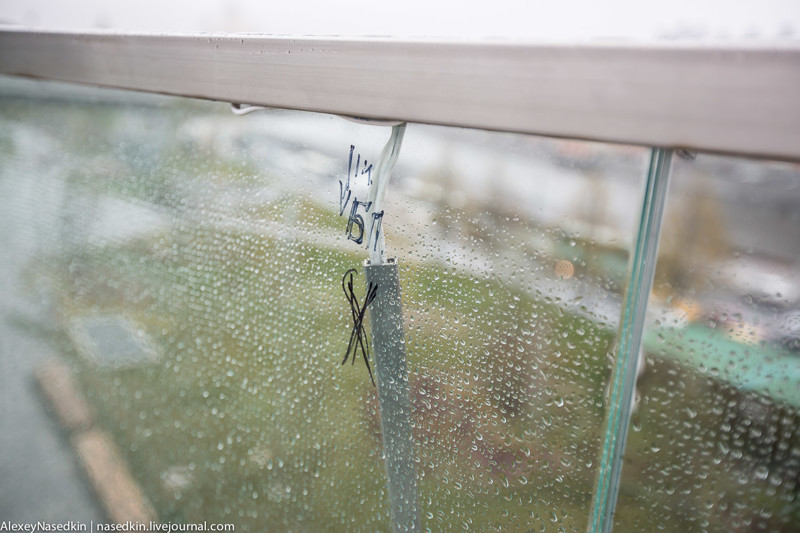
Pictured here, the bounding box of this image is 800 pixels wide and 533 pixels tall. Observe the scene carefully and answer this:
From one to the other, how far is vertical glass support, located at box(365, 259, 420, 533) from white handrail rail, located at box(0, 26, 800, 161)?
231mm

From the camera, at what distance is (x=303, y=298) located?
802 mm

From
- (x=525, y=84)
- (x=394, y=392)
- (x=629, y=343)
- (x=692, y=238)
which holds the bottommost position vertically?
(x=394, y=392)

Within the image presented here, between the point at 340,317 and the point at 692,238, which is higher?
the point at 692,238

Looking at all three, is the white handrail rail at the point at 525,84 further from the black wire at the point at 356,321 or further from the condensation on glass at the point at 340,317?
the black wire at the point at 356,321

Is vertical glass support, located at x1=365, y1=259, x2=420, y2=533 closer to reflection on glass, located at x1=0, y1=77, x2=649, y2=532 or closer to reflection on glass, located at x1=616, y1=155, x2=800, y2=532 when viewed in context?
reflection on glass, located at x1=0, y1=77, x2=649, y2=532

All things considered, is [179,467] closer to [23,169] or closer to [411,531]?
[411,531]

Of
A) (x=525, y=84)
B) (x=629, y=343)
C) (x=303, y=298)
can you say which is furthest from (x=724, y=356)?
(x=303, y=298)

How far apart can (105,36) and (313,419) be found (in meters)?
0.69

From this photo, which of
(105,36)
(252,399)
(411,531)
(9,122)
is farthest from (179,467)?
(9,122)

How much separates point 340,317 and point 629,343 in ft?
1.26

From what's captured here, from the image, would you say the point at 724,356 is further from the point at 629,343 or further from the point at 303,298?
the point at 303,298

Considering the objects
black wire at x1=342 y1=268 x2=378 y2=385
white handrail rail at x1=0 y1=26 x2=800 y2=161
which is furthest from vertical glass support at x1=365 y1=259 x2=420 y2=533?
white handrail rail at x1=0 y1=26 x2=800 y2=161

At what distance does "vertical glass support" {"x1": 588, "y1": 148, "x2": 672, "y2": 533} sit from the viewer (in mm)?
492

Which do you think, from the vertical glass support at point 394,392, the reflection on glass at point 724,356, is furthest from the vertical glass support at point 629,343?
the vertical glass support at point 394,392
